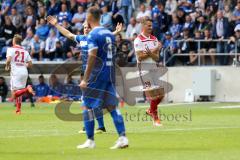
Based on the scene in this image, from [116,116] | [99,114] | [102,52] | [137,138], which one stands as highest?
[102,52]

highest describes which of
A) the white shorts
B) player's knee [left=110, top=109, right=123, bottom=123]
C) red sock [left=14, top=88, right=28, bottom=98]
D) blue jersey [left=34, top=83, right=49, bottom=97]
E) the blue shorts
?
the blue shorts

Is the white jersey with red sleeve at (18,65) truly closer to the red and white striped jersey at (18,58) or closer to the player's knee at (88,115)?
the red and white striped jersey at (18,58)

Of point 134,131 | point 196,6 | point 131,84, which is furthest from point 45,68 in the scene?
point 134,131

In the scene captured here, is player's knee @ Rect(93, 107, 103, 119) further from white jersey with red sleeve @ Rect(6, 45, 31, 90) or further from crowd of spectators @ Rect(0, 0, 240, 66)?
crowd of spectators @ Rect(0, 0, 240, 66)

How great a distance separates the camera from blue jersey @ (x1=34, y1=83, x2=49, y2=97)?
115 ft

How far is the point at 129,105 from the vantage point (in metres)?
30.9

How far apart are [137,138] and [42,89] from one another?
18644 millimetres

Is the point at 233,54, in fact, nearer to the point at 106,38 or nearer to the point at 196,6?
the point at 196,6

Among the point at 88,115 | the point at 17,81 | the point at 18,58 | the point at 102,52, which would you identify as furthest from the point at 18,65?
the point at 102,52

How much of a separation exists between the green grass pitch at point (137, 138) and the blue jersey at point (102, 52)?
4.20ft

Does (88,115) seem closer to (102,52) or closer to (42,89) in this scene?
(102,52)

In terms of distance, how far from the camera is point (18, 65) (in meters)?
27.5

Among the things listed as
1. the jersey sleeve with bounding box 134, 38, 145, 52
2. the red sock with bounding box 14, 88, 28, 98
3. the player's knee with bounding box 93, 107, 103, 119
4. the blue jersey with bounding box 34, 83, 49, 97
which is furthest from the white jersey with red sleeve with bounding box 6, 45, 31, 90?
the player's knee with bounding box 93, 107, 103, 119

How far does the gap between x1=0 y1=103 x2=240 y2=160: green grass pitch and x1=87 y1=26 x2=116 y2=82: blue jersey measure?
4.20 feet
